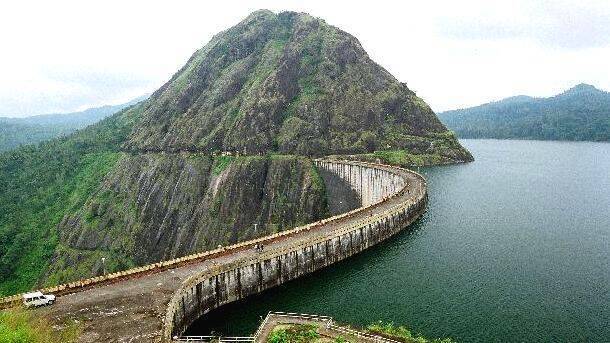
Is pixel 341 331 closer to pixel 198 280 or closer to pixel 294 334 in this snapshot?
pixel 294 334

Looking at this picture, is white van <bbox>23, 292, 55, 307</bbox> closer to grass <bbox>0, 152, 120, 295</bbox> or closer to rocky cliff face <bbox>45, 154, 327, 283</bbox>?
rocky cliff face <bbox>45, 154, 327, 283</bbox>

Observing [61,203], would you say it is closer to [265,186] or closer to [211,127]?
[211,127]

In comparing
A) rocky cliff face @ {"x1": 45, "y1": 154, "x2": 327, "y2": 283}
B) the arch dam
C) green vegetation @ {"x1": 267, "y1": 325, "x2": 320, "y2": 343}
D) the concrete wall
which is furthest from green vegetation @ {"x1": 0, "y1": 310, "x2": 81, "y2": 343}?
rocky cliff face @ {"x1": 45, "y1": 154, "x2": 327, "y2": 283}

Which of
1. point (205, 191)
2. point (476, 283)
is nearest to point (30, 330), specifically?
point (476, 283)

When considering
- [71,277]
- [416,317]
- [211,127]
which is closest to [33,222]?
[71,277]

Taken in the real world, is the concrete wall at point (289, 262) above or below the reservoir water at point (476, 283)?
above

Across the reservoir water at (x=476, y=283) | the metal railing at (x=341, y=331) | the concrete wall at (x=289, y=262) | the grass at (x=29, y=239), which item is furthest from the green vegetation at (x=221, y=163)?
the metal railing at (x=341, y=331)

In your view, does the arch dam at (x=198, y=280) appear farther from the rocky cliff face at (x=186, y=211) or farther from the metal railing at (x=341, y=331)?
the rocky cliff face at (x=186, y=211)
